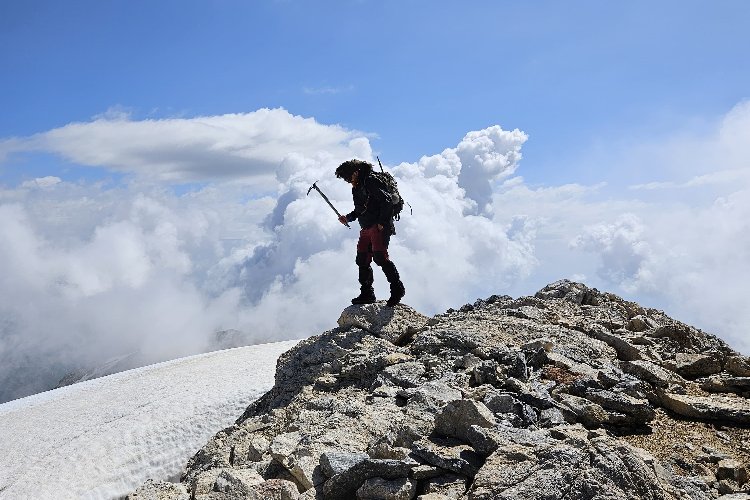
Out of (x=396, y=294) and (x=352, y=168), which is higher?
(x=352, y=168)

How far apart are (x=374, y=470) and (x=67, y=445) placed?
12229 mm

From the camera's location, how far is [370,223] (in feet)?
41.3

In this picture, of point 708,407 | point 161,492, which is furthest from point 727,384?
point 161,492

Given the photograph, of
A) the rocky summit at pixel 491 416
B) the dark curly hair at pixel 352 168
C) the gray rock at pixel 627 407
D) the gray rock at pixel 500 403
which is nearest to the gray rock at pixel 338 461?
the rocky summit at pixel 491 416

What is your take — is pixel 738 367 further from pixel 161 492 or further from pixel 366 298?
pixel 161 492

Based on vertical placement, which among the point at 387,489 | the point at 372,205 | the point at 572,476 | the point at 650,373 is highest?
the point at 372,205

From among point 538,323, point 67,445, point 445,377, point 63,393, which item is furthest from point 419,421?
point 63,393

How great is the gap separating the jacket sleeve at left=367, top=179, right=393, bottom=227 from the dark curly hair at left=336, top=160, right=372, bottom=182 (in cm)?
53

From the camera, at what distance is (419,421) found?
7.51m

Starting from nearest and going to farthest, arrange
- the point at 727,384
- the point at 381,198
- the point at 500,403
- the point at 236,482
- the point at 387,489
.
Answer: the point at 387,489, the point at 236,482, the point at 500,403, the point at 727,384, the point at 381,198

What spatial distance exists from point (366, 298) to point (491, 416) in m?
6.41

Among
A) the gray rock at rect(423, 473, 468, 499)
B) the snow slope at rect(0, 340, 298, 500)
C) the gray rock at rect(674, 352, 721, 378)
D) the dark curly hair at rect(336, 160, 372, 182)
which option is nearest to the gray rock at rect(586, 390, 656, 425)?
the gray rock at rect(423, 473, 468, 499)

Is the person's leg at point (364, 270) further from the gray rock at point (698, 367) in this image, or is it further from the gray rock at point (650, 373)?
the gray rock at point (698, 367)

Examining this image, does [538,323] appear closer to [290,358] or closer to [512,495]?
[290,358]
